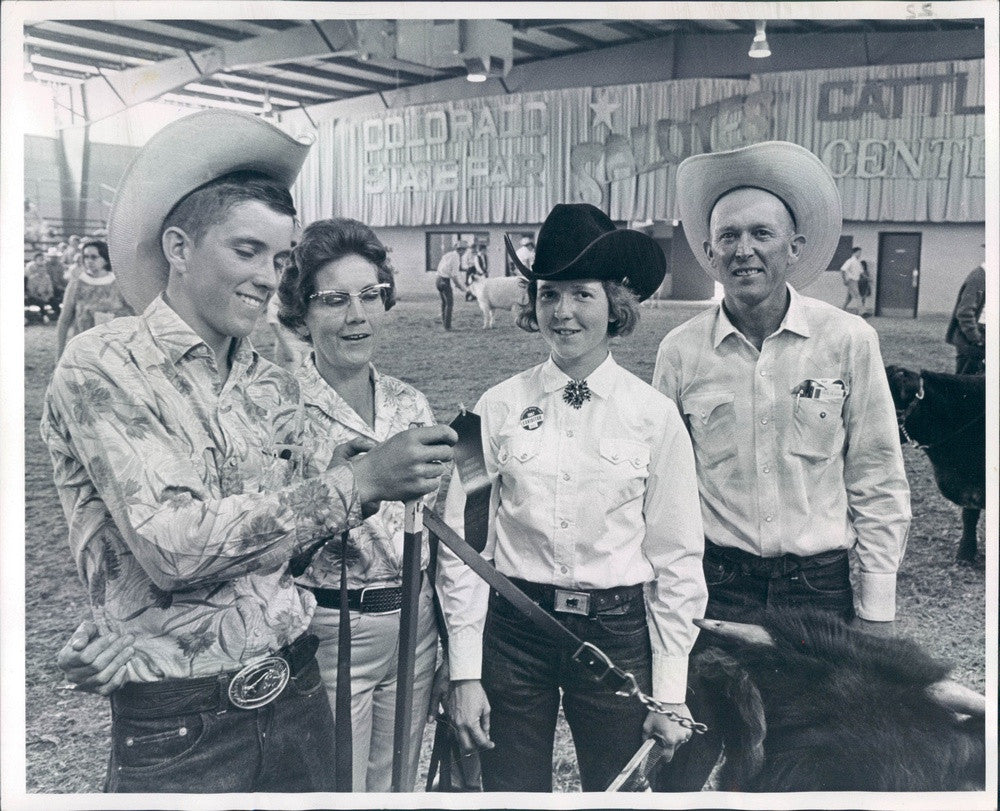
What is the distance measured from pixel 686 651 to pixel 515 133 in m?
1.58

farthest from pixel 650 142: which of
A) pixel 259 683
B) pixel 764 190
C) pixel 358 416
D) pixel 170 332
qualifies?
pixel 259 683

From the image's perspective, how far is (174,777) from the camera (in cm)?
226

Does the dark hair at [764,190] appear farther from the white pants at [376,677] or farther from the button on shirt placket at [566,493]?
the white pants at [376,677]

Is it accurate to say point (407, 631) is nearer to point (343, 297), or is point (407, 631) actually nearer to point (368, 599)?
point (368, 599)

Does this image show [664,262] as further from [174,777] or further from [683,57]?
[174,777]

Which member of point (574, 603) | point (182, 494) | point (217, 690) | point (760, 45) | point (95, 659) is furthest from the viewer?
point (760, 45)

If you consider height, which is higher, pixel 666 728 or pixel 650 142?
pixel 650 142

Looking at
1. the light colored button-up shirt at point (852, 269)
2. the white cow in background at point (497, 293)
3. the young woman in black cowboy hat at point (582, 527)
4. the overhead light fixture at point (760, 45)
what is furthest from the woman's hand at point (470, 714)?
the overhead light fixture at point (760, 45)

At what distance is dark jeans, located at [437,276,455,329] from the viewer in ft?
8.31

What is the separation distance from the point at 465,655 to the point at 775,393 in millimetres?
1148

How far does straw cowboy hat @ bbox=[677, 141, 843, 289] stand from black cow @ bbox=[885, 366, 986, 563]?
41 centimetres

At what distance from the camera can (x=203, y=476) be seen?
6.93 ft

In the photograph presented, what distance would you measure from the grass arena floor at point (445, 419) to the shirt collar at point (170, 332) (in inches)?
18.8

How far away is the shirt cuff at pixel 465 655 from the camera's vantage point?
7.94ft
